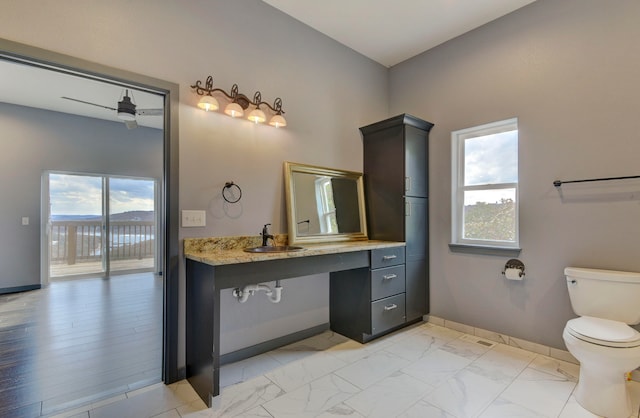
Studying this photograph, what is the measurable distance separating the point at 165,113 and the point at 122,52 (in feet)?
1.36

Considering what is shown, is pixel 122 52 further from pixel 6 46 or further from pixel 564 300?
pixel 564 300

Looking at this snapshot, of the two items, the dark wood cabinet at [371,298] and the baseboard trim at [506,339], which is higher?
the dark wood cabinet at [371,298]

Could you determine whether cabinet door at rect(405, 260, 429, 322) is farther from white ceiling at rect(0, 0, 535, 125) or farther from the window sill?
white ceiling at rect(0, 0, 535, 125)

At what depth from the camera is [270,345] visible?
2.50m

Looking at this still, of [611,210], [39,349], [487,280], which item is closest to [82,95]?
[39,349]

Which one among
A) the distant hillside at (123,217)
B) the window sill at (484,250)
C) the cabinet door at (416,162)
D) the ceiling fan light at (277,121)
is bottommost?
the window sill at (484,250)

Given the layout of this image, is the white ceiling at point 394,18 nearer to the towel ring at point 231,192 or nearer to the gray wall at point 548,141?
the gray wall at point 548,141

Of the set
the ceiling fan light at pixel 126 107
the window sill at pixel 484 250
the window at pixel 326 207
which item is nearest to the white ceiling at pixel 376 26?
the ceiling fan light at pixel 126 107

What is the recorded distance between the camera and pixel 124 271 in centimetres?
557

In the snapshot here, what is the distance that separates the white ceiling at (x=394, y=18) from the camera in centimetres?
252

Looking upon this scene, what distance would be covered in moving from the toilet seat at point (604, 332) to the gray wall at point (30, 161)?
6.56 meters

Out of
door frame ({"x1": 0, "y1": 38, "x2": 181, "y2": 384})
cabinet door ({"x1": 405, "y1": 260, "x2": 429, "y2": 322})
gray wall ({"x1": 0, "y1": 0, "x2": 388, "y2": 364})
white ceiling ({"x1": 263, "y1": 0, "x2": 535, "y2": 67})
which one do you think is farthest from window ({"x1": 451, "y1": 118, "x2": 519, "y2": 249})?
door frame ({"x1": 0, "y1": 38, "x2": 181, "y2": 384})

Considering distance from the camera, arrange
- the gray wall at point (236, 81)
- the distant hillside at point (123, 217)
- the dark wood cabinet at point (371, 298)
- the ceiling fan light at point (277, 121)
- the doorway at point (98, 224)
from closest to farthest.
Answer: the gray wall at point (236, 81) < the ceiling fan light at point (277, 121) < the dark wood cabinet at point (371, 298) < the doorway at point (98, 224) < the distant hillside at point (123, 217)

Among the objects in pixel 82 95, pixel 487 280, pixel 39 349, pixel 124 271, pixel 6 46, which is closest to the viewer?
pixel 6 46
